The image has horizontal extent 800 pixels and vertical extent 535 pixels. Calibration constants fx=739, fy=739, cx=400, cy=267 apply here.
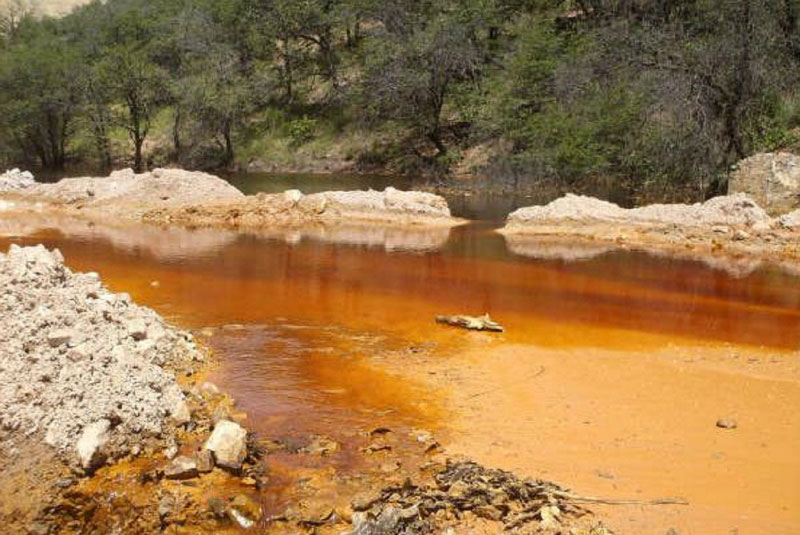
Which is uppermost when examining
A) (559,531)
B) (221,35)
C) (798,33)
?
(221,35)

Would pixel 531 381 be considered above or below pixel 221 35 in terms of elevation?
below

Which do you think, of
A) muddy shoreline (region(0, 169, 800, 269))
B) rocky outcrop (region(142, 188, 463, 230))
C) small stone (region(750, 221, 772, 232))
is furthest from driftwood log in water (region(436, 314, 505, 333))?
rocky outcrop (region(142, 188, 463, 230))

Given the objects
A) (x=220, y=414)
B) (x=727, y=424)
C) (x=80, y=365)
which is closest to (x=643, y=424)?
(x=727, y=424)

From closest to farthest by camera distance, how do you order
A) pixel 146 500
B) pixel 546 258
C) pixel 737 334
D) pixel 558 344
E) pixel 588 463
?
pixel 146 500 < pixel 588 463 < pixel 558 344 < pixel 737 334 < pixel 546 258

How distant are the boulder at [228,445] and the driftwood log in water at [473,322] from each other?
465cm

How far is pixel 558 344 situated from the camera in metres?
9.68

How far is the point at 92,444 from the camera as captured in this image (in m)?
5.98

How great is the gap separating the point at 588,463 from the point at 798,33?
23770mm

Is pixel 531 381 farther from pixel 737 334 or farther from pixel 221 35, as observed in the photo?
pixel 221 35

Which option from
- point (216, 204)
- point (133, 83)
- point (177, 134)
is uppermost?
point (133, 83)

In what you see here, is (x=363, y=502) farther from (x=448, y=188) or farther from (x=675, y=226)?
(x=448, y=188)

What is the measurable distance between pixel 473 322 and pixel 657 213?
33.9ft

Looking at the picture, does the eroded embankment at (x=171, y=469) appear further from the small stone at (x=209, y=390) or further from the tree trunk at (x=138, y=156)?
the tree trunk at (x=138, y=156)

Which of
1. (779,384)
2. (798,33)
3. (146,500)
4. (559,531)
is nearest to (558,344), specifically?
(779,384)
